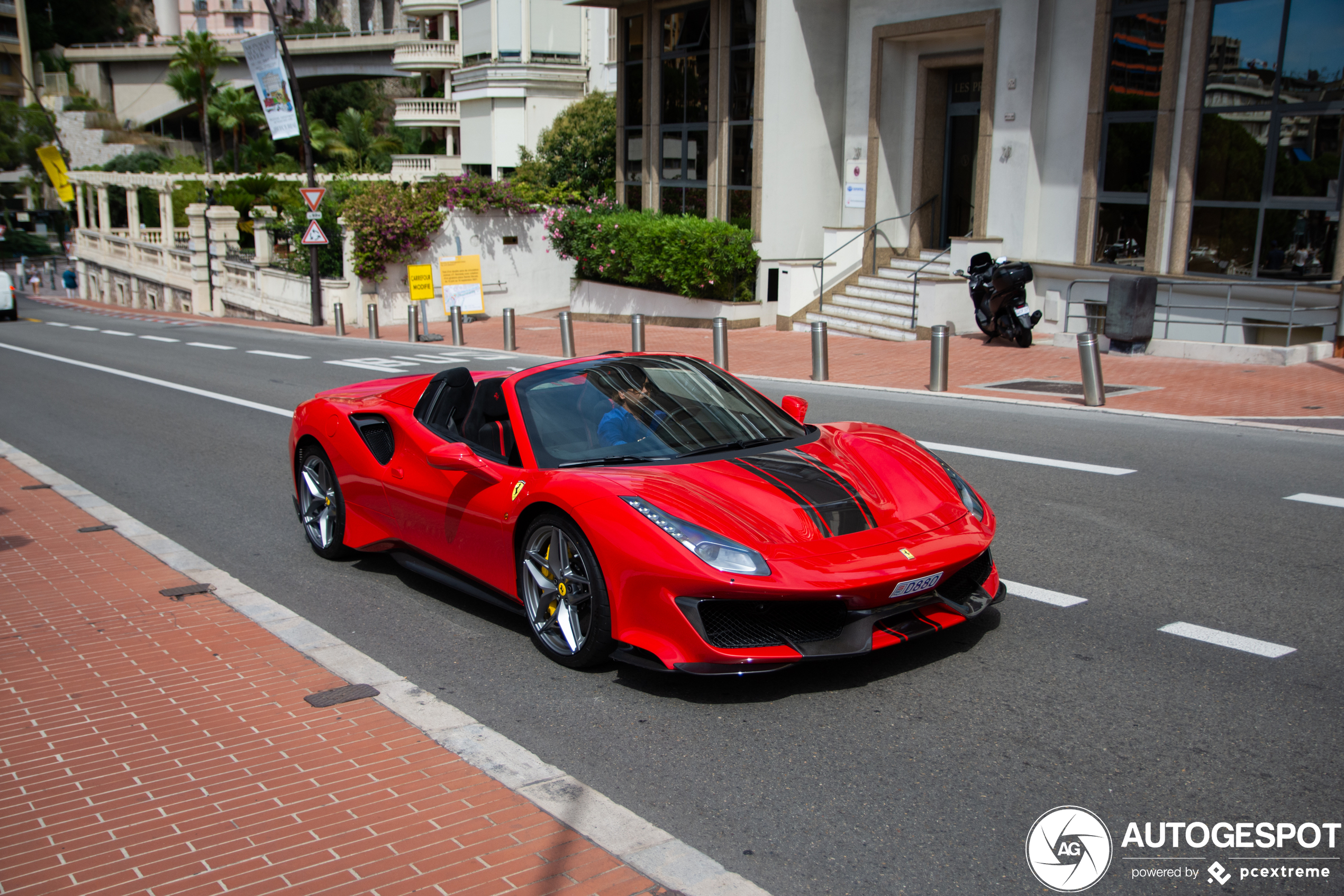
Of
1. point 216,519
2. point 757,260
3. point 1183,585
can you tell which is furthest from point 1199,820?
point 757,260

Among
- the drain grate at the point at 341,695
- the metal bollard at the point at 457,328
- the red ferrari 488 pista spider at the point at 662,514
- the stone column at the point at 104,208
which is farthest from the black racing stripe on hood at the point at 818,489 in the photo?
the stone column at the point at 104,208

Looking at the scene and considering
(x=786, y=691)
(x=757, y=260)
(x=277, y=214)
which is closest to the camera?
(x=786, y=691)

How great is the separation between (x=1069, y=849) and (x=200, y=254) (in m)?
43.7

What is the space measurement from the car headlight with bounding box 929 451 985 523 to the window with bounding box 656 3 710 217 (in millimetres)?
22168

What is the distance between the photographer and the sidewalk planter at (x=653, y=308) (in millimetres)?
24844

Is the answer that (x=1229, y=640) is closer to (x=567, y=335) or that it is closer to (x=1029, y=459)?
(x=1029, y=459)

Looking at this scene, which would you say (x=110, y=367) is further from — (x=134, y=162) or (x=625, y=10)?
(x=134, y=162)

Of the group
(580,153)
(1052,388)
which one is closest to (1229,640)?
(1052,388)

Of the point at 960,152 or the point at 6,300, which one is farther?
the point at 6,300

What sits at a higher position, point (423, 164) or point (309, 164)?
point (423, 164)

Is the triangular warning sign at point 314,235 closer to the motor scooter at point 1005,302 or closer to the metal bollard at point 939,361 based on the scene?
the motor scooter at point 1005,302

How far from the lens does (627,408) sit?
226 inches

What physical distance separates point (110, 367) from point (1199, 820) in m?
19.9

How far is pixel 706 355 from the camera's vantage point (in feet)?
65.5
